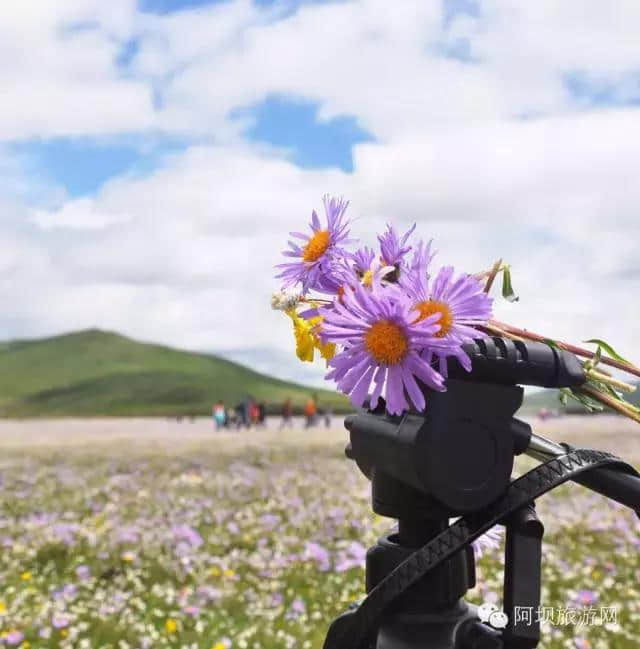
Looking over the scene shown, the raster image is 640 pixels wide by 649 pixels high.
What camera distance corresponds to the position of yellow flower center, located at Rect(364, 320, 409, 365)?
134 centimetres

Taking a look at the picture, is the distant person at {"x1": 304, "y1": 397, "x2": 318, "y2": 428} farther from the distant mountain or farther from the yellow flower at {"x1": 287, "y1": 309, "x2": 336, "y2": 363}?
the yellow flower at {"x1": 287, "y1": 309, "x2": 336, "y2": 363}

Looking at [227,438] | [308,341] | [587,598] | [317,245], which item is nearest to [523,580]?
[308,341]

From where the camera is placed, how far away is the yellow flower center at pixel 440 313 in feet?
4.44

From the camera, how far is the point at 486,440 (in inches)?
54.5

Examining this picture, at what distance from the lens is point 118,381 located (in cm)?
8419

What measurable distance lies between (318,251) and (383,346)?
0.32m

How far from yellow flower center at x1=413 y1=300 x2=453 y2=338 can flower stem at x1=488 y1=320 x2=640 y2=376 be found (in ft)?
0.43

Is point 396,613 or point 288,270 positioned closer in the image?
point 396,613

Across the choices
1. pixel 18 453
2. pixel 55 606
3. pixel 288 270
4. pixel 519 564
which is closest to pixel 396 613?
pixel 519 564

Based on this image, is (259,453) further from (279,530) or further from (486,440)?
(486,440)

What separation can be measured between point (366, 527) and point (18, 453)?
11.4 meters

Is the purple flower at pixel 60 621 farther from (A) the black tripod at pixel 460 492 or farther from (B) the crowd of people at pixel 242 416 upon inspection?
(B) the crowd of people at pixel 242 416

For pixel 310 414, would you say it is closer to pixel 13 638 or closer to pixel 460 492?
pixel 13 638

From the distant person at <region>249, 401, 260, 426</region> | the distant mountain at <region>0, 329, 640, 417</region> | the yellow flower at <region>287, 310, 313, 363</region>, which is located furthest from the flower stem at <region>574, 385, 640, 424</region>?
the distant mountain at <region>0, 329, 640, 417</region>
